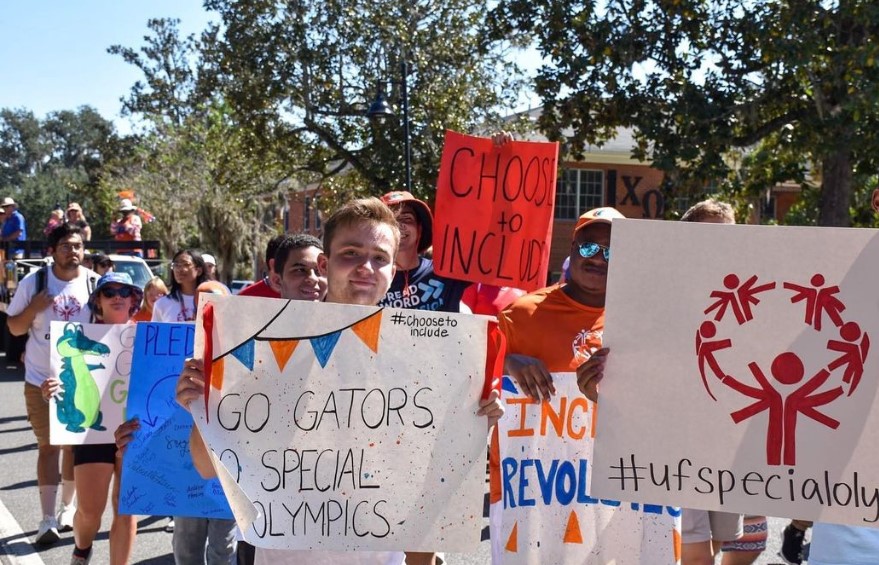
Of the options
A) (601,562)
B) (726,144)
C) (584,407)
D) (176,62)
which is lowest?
(601,562)

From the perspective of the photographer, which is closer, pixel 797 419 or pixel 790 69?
pixel 797 419

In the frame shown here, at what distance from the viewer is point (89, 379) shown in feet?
17.7

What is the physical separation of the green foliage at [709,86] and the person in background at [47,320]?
978 centimetres

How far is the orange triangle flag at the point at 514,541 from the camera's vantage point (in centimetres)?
368

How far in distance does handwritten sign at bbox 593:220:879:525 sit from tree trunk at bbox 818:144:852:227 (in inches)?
506

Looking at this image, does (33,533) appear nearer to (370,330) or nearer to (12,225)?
(370,330)

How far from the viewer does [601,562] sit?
3674 mm

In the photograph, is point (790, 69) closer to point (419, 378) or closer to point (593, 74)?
point (593, 74)

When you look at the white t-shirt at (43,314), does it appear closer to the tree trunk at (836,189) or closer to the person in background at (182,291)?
the person in background at (182,291)

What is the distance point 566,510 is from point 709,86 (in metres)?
12.8

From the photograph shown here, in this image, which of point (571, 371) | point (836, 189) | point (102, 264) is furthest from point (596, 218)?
point (836, 189)

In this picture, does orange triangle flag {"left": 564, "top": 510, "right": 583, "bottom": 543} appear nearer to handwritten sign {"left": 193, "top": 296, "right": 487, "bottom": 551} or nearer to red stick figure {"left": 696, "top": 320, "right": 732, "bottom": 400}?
handwritten sign {"left": 193, "top": 296, "right": 487, "bottom": 551}

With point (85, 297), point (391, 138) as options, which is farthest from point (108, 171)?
point (85, 297)

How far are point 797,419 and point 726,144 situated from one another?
12.6m
